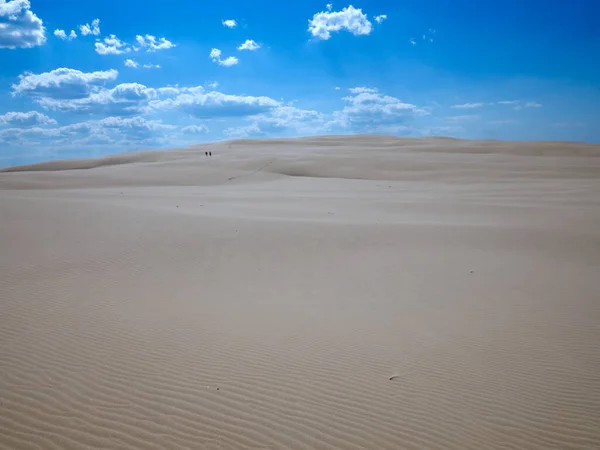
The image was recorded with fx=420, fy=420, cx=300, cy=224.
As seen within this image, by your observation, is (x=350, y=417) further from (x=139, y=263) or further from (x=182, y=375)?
(x=139, y=263)

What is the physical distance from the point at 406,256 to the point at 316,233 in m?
2.96

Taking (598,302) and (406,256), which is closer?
(598,302)

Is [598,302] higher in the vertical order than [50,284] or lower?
lower

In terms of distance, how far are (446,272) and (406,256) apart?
1.42 m

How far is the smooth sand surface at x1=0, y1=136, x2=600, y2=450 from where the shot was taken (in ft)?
12.8

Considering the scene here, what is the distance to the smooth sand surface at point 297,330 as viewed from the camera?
3.89 m

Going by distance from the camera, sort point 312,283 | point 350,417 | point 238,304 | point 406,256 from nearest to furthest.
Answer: point 350,417, point 238,304, point 312,283, point 406,256

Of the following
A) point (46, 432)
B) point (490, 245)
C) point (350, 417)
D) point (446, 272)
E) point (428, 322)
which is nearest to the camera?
point (46, 432)

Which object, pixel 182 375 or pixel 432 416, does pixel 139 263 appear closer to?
pixel 182 375

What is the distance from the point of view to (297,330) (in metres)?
6.12

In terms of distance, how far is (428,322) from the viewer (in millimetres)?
6516

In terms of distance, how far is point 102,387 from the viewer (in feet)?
14.3

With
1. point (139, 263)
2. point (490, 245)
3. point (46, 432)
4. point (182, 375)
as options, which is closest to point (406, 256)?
point (490, 245)

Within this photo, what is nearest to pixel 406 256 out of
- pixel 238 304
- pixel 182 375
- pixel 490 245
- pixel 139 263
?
pixel 490 245
